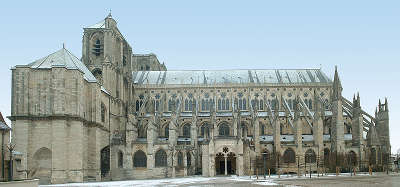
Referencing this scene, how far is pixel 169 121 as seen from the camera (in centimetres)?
8669

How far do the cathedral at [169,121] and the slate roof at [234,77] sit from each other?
0.64ft

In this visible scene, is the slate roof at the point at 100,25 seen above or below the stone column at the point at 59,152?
above

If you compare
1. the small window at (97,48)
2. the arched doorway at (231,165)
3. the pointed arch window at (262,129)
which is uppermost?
the small window at (97,48)

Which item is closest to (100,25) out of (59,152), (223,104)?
(223,104)

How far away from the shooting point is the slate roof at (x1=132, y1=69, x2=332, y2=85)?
9538 centimetres

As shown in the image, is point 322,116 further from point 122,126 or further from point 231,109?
point 122,126

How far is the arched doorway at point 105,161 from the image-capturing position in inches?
3105

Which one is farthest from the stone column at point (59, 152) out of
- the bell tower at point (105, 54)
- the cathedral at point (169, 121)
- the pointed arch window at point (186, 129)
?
the pointed arch window at point (186, 129)

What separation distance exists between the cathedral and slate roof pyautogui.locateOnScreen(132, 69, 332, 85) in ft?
0.64

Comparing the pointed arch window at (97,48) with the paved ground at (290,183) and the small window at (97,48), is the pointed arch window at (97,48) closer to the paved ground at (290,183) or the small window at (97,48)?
the small window at (97,48)

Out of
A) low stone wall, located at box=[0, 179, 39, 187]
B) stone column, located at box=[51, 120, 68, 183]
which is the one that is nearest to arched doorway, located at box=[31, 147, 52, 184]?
stone column, located at box=[51, 120, 68, 183]

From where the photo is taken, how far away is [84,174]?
6619 cm

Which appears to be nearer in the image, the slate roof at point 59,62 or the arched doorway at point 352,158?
the slate roof at point 59,62

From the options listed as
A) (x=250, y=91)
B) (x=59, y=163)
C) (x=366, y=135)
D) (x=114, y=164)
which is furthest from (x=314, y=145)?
(x=59, y=163)
